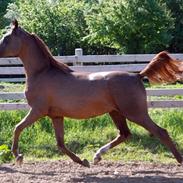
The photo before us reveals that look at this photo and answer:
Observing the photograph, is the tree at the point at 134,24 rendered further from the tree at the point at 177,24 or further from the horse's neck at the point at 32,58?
the horse's neck at the point at 32,58

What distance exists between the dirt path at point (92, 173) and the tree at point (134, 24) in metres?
15.4

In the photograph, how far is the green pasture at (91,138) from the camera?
9.09m

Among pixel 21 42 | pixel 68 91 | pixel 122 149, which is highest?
pixel 21 42

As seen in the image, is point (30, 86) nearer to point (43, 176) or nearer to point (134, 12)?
point (43, 176)

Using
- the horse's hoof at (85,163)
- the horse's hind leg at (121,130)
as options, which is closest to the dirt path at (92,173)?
the horse's hoof at (85,163)

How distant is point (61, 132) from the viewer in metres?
7.91

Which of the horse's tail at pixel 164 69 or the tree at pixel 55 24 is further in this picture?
the tree at pixel 55 24

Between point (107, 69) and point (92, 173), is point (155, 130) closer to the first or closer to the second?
point (92, 173)

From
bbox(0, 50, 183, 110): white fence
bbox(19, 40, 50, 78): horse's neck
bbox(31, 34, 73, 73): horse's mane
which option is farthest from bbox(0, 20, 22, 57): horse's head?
bbox(0, 50, 183, 110): white fence

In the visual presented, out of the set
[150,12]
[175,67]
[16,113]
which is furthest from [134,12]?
[175,67]

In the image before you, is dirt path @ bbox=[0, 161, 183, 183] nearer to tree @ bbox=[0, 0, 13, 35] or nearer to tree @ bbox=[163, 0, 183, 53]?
tree @ bbox=[163, 0, 183, 53]

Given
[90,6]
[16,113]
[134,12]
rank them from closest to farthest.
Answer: [16,113]
[134,12]
[90,6]

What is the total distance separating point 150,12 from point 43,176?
1683cm

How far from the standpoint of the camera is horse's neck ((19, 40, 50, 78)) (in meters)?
7.84
